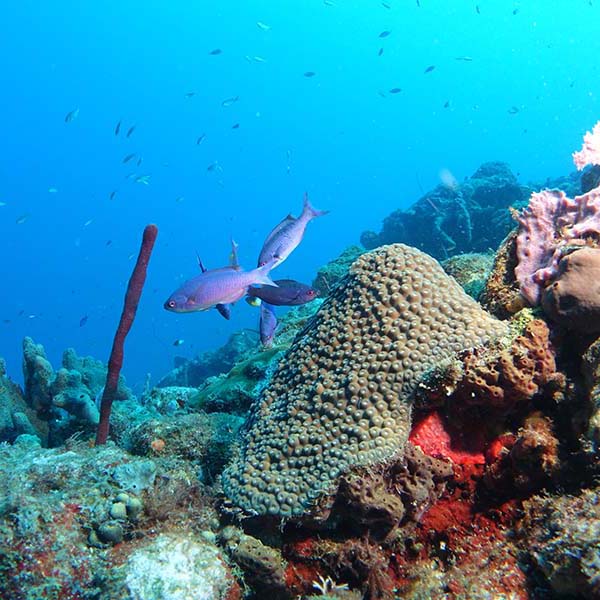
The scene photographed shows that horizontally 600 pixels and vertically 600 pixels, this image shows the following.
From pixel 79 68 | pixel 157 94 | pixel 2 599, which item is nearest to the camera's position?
pixel 2 599

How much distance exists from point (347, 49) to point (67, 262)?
317ft

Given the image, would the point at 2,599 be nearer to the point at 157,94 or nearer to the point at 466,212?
the point at 466,212

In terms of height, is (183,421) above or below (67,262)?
below

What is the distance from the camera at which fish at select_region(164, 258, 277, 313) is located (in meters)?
3.88

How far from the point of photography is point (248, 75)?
11694 centimetres

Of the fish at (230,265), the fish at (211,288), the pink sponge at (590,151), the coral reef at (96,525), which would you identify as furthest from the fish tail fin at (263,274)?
the pink sponge at (590,151)

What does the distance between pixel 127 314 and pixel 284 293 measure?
1.52m

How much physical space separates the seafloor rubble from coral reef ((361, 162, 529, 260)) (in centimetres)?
1176

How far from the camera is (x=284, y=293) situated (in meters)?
4.36

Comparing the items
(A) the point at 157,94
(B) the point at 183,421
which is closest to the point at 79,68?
(A) the point at 157,94

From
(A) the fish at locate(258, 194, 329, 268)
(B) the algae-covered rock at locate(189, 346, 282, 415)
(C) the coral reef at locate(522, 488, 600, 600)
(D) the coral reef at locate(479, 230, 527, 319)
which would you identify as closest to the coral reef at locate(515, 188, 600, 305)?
(D) the coral reef at locate(479, 230, 527, 319)

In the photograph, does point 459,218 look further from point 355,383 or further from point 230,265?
point 355,383

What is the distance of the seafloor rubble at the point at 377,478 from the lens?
2.33 meters

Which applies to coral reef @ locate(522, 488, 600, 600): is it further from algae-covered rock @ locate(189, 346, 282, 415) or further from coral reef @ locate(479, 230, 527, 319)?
algae-covered rock @ locate(189, 346, 282, 415)
